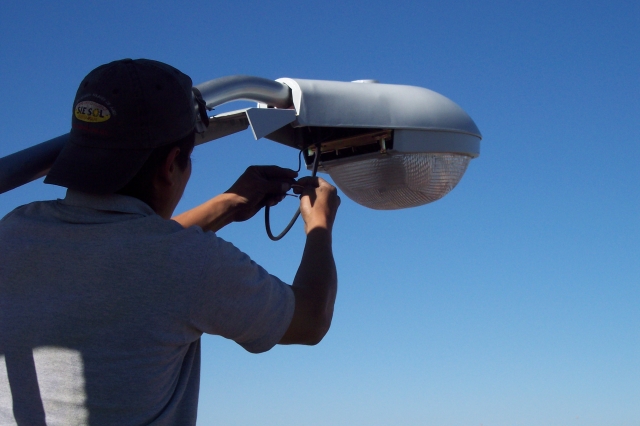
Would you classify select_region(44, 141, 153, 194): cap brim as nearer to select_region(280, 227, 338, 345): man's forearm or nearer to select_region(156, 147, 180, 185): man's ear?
select_region(156, 147, 180, 185): man's ear

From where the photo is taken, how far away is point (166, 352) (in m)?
2.04

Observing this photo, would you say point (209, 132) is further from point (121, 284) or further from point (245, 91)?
point (121, 284)

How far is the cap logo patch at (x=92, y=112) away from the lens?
6.87 ft

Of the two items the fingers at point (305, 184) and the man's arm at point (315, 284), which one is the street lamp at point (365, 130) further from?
the man's arm at point (315, 284)

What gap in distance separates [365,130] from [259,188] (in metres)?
0.39

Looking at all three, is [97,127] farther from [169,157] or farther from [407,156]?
[407,156]

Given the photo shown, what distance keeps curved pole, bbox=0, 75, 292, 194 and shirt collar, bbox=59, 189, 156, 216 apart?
0.12m

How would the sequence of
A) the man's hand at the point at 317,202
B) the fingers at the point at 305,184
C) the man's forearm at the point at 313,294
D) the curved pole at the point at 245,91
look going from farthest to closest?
the fingers at the point at 305,184 < the man's hand at the point at 317,202 < the curved pole at the point at 245,91 < the man's forearm at the point at 313,294

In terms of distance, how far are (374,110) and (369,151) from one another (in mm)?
186

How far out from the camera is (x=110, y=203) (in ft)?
6.88

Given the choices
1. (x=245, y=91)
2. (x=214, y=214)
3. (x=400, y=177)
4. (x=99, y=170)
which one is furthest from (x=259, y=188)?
(x=99, y=170)

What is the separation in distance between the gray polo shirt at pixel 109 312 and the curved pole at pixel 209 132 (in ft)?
0.52

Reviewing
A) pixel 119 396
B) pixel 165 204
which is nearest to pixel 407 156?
pixel 165 204

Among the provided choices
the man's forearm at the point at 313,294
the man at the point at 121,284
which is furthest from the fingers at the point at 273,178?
the man at the point at 121,284
